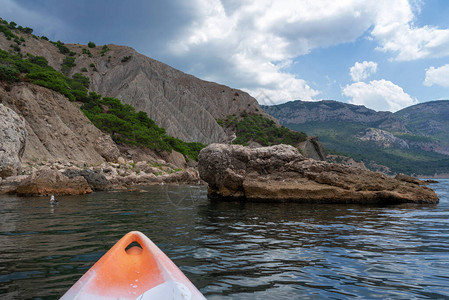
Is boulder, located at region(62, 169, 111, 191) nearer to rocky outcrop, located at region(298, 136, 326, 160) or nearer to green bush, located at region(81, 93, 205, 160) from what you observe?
green bush, located at region(81, 93, 205, 160)

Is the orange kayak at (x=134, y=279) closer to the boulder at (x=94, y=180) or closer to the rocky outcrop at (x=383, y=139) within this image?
the boulder at (x=94, y=180)

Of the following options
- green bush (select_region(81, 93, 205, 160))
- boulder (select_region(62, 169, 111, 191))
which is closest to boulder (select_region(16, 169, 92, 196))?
boulder (select_region(62, 169, 111, 191))

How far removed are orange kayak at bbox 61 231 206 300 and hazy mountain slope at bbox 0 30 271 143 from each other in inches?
2458

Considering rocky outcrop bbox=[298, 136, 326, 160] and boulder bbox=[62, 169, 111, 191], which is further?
rocky outcrop bbox=[298, 136, 326, 160]

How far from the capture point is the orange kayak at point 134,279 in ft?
8.10

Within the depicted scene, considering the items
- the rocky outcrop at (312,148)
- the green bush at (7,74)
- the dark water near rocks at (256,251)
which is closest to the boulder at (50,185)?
the dark water near rocks at (256,251)

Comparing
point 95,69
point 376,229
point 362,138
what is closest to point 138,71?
point 95,69

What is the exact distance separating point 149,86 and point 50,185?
64232 millimetres

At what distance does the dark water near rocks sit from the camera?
132 inches

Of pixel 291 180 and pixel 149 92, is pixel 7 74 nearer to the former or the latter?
pixel 291 180

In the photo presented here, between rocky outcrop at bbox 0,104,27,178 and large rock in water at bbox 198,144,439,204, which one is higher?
rocky outcrop at bbox 0,104,27,178

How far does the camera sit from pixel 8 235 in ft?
19.5

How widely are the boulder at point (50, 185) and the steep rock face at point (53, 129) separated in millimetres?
8824

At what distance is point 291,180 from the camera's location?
13.3 meters
